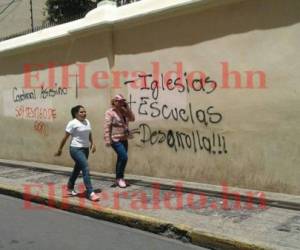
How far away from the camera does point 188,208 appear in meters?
8.00

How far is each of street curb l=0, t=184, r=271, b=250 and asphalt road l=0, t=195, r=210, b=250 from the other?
0.08m

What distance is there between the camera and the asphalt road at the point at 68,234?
679 cm

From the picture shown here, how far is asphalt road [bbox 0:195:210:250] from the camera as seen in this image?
22.3 ft

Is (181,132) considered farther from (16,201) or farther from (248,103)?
(16,201)

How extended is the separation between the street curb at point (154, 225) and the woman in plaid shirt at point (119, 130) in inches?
47.3

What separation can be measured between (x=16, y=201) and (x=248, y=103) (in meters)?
4.14

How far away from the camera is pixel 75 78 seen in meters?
12.4

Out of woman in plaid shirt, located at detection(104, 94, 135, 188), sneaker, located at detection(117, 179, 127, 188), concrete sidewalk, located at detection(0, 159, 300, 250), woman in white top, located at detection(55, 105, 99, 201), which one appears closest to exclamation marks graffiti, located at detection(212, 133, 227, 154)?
concrete sidewalk, located at detection(0, 159, 300, 250)

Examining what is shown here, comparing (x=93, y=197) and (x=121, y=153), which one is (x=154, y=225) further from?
(x=121, y=153)

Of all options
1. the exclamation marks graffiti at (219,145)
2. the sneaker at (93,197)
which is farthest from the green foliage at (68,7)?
the sneaker at (93,197)

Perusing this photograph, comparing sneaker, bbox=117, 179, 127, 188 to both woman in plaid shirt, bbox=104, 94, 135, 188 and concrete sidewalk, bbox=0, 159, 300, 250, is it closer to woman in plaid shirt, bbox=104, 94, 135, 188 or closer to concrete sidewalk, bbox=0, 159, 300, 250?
woman in plaid shirt, bbox=104, 94, 135, 188

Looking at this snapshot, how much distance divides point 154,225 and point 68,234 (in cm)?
107

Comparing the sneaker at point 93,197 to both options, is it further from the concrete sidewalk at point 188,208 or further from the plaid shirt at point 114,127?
the plaid shirt at point 114,127

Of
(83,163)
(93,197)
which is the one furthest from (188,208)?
Answer: (83,163)
